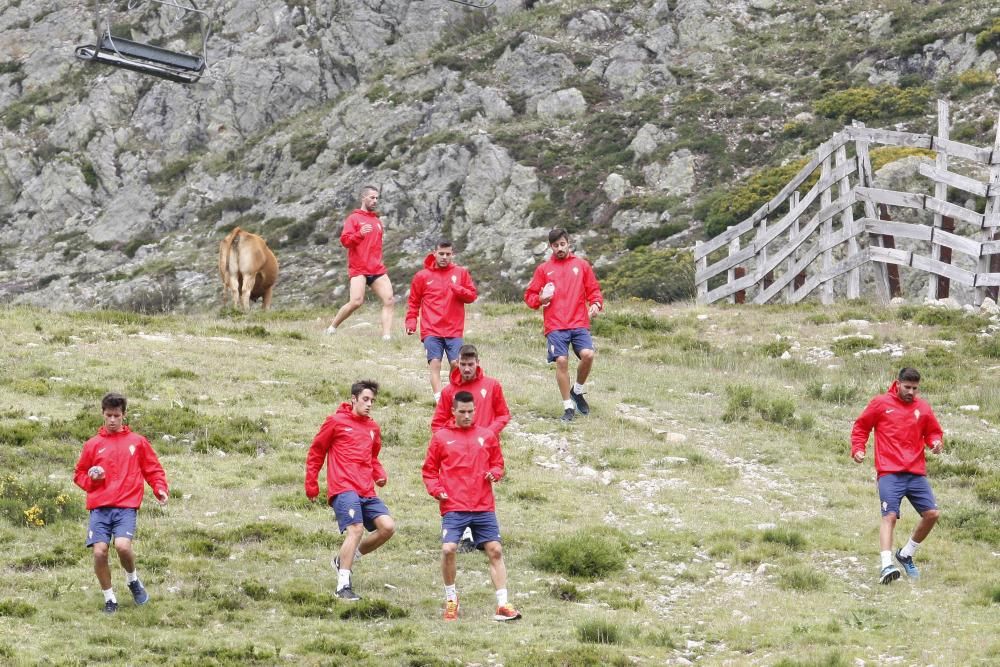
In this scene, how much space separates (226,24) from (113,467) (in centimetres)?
5744

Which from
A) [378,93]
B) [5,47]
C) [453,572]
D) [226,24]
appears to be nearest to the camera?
[453,572]

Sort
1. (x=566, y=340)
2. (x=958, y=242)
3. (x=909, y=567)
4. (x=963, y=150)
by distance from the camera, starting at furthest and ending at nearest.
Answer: (x=963, y=150) → (x=958, y=242) → (x=566, y=340) → (x=909, y=567)

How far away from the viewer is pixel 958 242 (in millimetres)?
21531

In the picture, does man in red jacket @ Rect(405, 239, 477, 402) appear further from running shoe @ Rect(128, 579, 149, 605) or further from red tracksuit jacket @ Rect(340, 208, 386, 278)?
running shoe @ Rect(128, 579, 149, 605)

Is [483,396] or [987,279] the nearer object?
[483,396]

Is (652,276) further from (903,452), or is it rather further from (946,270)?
(903,452)

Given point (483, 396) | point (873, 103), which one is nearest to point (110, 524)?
point (483, 396)

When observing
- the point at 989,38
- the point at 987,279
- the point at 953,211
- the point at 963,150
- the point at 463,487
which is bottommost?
the point at 463,487

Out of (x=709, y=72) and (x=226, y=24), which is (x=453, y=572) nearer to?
(x=709, y=72)

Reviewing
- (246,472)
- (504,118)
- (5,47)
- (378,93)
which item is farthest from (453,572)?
(5,47)

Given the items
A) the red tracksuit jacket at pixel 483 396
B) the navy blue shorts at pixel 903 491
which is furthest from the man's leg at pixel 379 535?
the navy blue shorts at pixel 903 491

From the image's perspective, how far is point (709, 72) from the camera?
167 feet

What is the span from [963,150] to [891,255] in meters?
2.04

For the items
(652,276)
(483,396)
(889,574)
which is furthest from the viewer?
(652,276)
